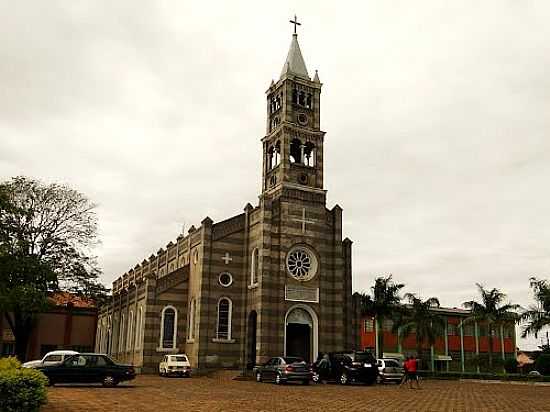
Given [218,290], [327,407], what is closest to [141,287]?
[218,290]

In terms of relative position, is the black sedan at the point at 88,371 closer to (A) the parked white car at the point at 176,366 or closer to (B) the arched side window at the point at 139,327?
(A) the parked white car at the point at 176,366

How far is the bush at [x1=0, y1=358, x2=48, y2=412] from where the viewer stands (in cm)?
1264

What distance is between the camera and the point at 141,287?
147 ft

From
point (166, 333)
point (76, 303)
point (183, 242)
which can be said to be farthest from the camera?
point (76, 303)

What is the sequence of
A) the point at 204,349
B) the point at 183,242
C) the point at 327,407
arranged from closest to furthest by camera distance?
1. the point at 327,407
2. the point at 204,349
3. the point at 183,242

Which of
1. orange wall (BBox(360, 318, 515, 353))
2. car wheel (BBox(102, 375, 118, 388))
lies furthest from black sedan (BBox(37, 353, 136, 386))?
orange wall (BBox(360, 318, 515, 353))

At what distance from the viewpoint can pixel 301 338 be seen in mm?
40938

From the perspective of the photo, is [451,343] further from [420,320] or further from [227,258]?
[227,258]

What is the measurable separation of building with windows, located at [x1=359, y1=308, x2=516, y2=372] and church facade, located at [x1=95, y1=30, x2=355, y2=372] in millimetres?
28001

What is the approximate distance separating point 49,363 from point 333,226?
76.1ft

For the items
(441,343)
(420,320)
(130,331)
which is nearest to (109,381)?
(130,331)

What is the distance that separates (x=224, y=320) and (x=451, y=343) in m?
42.8

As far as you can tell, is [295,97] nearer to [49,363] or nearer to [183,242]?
[183,242]

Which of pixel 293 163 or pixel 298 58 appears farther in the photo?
pixel 298 58
